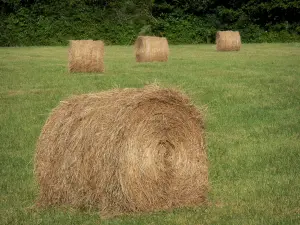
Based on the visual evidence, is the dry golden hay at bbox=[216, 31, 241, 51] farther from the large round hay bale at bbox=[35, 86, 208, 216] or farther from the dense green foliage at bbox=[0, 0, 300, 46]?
the large round hay bale at bbox=[35, 86, 208, 216]

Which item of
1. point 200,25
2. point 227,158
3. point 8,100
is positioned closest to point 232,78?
point 8,100

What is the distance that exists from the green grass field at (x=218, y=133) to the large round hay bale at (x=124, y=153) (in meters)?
0.26

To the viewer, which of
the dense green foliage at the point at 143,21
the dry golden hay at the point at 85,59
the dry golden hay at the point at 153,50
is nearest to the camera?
the dry golden hay at the point at 85,59

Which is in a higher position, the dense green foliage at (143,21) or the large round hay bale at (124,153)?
the large round hay bale at (124,153)

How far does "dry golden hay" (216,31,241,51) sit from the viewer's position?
134 ft

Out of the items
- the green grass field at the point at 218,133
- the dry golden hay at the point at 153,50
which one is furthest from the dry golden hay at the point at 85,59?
the dry golden hay at the point at 153,50

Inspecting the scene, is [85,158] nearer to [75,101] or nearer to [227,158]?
[75,101]

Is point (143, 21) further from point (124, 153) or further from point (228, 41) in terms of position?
point (124, 153)

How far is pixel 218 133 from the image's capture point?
13141 millimetres

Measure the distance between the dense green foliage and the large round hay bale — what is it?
152 feet

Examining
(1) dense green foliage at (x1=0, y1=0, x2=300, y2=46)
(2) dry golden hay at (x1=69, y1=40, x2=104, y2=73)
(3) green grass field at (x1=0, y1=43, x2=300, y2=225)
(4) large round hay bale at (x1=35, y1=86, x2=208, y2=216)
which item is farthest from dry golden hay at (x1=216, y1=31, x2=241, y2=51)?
(4) large round hay bale at (x1=35, y1=86, x2=208, y2=216)

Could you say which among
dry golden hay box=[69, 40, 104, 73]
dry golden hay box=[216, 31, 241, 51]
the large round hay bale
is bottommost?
dry golden hay box=[216, 31, 241, 51]

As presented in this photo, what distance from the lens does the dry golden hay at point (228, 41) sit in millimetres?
40781

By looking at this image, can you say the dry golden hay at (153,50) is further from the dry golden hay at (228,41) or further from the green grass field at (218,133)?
the dry golden hay at (228,41)
